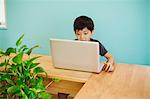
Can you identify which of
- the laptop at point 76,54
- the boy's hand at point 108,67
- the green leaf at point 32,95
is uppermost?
the laptop at point 76,54

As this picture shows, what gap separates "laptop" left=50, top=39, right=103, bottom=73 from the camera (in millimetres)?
1528

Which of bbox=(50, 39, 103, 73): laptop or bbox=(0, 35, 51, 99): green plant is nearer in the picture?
bbox=(0, 35, 51, 99): green plant

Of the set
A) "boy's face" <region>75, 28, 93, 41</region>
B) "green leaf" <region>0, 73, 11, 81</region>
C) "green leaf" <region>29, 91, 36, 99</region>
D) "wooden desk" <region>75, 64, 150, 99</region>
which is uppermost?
"boy's face" <region>75, 28, 93, 41</region>

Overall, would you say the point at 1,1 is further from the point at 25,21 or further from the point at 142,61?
the point at 142,61

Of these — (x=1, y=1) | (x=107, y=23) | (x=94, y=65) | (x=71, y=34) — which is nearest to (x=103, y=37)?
(x=107, y=23)

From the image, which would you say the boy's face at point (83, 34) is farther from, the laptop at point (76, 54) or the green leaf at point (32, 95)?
the green leaf at point (32, 95)

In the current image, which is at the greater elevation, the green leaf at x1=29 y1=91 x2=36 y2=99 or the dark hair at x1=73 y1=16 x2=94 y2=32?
the dark hair at x1=73 y1=16 x2=94 y2=32

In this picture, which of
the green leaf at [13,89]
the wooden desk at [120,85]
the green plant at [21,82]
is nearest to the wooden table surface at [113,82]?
the wooden desk at [120,85]

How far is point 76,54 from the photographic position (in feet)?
5.18

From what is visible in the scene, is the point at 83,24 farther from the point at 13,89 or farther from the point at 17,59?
the point at 13,89

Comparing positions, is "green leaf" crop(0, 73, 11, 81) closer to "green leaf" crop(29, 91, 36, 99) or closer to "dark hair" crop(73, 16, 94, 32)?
"green leaf" crop(29, 91, 36, 99)

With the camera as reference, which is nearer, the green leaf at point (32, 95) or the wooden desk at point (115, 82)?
the green leaf at point (32, 95)

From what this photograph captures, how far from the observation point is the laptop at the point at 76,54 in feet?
5.01

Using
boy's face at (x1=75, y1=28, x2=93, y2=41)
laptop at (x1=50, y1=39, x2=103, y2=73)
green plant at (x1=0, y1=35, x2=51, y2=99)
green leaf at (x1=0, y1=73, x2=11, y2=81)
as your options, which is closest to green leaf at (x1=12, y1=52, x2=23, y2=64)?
green plant at (x1=0, y1=35, x2=51, y2=99)
